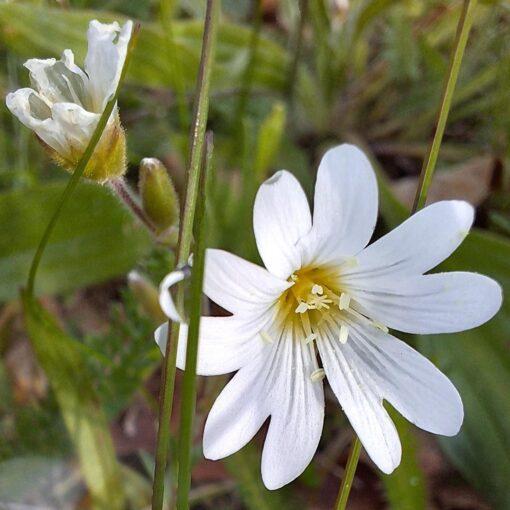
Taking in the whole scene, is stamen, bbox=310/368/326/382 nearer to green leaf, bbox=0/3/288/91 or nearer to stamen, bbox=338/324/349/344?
stamen, bbox=338/324/349/344

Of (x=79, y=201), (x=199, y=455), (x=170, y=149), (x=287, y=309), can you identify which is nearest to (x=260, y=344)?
(x=287, y=309)

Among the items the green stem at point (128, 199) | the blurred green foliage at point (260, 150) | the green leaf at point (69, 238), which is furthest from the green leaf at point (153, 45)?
the green stem at point (128, 199)

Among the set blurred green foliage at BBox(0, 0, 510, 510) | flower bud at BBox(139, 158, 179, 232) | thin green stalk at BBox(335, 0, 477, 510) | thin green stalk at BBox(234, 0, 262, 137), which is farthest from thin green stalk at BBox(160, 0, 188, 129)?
thin green stalk at BBox(335, 0, 477, 510)

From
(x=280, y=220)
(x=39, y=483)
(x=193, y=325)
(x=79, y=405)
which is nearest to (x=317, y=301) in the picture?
(x=280, y=220)

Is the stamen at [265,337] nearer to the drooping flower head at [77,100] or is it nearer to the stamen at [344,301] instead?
the stamen at [344,301]

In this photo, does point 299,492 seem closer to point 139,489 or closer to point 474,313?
point 139,489

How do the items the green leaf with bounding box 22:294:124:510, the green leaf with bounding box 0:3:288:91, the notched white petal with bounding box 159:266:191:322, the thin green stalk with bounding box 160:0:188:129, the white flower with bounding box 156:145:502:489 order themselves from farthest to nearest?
the green leaf with bounding box 0:3:288:91
the thin green stalk with bounding box 160:0:188:129
the green leaf with bounding box 22:294:124:510
the white flower with bounding box 156:145:502:489
the notched white petal with bounding box 159:266:191:322

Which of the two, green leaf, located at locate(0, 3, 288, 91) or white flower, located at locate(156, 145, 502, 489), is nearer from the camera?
white flower, located at locate(156, 145, 502, 489)
